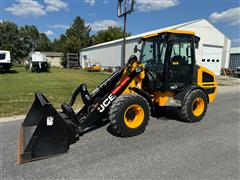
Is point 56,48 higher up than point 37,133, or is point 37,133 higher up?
point 56,48

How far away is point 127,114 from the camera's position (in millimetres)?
3881

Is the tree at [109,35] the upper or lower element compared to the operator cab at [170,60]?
upper

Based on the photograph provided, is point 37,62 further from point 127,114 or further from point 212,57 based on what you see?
point 127,114

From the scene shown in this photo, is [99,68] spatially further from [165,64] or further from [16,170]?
[16,170]

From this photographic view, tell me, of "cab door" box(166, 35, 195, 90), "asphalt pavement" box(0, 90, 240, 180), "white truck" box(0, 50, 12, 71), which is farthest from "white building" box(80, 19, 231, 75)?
"asphalt pavement" box(0, 90, 240, 180)

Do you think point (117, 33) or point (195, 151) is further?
point (117, 33)

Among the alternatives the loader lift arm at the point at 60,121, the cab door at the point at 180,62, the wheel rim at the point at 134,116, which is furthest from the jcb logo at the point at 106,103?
the cab door at the point at 180,62

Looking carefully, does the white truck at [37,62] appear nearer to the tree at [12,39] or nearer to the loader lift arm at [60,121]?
the loader lift arm at [60,121]

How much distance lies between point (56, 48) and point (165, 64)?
78821 millimetres

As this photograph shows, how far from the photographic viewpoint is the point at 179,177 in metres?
2.60

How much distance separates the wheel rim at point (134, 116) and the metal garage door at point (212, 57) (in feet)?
63.3

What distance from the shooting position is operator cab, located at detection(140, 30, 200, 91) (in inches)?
180

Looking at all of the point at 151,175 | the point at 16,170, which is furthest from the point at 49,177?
the point at 151,175

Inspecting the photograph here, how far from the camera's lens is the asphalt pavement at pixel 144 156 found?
266 centimetres
